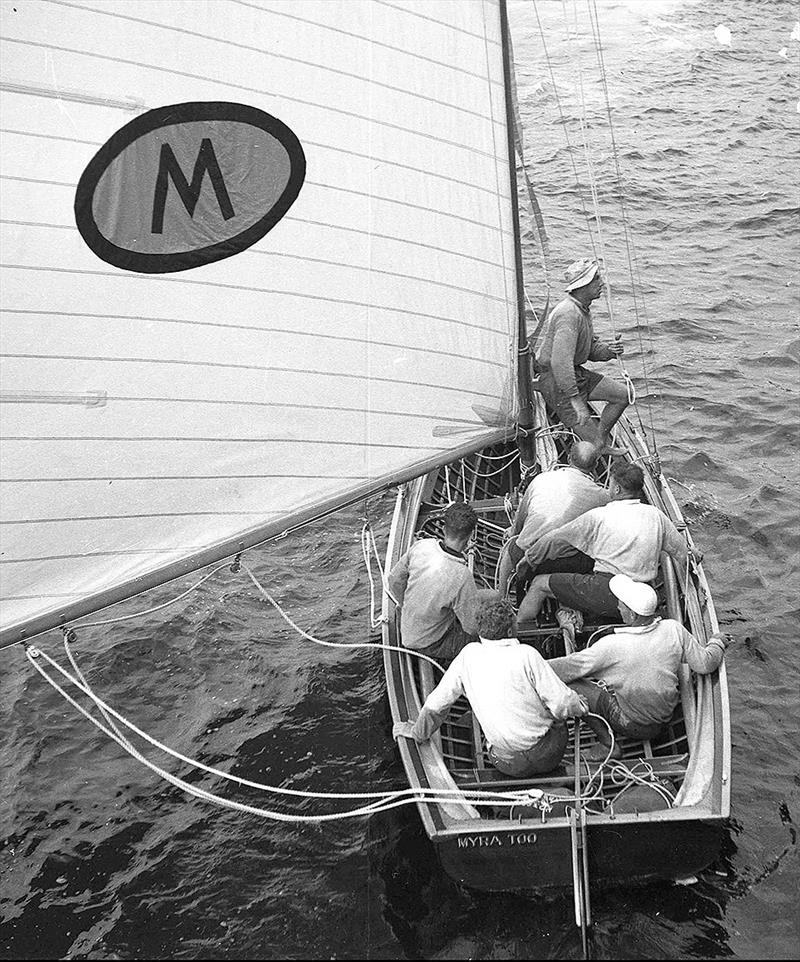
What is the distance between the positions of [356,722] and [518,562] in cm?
185

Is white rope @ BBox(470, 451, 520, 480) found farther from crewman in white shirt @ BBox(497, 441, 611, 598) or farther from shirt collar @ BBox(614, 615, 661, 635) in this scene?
shirt collar @ BBox(614, 615, 661, 635)

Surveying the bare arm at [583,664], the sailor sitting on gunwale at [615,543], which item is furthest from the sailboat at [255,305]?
the sailor sitting on gunwale at [615,543]

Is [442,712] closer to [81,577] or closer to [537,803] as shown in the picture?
[537,803]

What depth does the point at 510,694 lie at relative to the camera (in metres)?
6.14

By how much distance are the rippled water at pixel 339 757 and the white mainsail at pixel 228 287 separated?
2206mm

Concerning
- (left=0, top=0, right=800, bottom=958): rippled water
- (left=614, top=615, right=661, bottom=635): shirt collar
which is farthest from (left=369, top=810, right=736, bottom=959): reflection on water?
(left=614, top=615, right=661, bottom=635): shirt collar

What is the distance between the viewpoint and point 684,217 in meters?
18.6

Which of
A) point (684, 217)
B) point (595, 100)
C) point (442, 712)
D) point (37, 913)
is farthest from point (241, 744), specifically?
point (595, 100)

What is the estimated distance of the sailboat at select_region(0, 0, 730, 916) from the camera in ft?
18.4

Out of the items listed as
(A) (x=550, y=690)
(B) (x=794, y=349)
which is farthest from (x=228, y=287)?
(B) (x=794, y=349)

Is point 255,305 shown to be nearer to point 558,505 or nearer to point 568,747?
point 558,505

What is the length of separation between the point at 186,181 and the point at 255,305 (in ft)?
2.73

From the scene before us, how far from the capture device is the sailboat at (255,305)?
560 centimetres

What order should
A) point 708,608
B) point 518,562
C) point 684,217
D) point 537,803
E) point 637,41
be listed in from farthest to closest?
1. point 637,41
2. point 684,217
3. point 518,562
4. point 708,608
5. point 537,803
